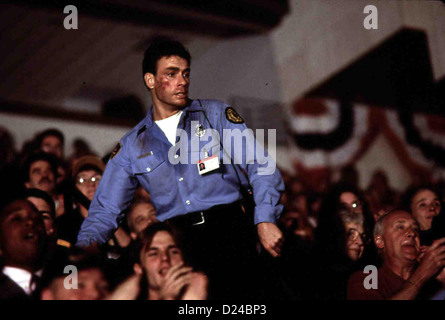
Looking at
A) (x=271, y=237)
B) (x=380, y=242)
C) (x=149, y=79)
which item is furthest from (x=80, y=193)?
(x=380, y=242)

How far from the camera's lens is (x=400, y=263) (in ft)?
8.59

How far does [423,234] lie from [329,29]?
151 inches

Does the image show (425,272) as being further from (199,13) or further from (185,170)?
(199,13)

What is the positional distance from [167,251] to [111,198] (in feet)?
1.58

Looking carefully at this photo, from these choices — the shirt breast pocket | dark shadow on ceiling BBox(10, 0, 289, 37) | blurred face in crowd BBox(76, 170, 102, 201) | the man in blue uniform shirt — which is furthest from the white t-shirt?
dark shadow on ceiling BBox(10, 0, 289, 37)

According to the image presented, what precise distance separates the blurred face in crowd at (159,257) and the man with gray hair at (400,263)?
0.93 meters

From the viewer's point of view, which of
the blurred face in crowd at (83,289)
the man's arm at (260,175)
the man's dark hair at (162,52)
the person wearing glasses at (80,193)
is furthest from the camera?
the person wearing glasses at (80,193)

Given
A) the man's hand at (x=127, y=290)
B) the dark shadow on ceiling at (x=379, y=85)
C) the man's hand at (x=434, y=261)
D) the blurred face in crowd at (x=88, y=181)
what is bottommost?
the man's hand at (x=127, y=290)

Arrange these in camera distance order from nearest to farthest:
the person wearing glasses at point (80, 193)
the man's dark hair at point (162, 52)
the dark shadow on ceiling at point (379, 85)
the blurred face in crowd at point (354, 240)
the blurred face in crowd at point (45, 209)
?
the man's dark hair at point (162, 52)
the blurred face in crowd at point (45, 209)
the person wearing glasses at point (80, 193)
the blurred face in crowd at point (354, 240)
the dark shadow on ceiling at point (379, 85)

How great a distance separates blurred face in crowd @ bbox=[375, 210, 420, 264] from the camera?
8.63 ft

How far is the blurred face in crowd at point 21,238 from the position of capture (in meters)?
2.24

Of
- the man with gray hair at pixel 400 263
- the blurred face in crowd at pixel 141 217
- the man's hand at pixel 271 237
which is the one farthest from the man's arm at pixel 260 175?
the blurred face in crowd at pixel 141 217

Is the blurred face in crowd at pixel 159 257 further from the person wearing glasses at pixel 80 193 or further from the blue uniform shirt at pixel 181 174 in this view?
the person wearing glasses at pixel 80 193
